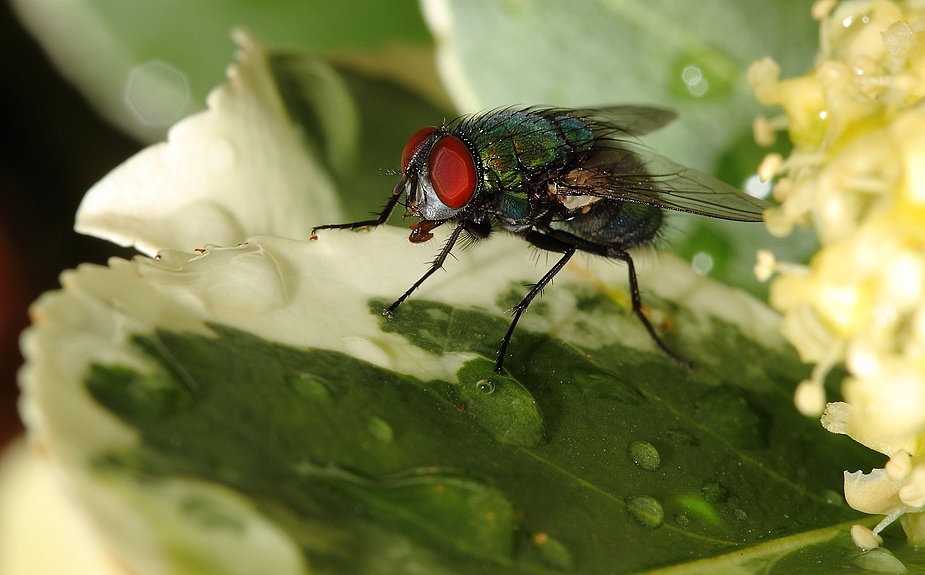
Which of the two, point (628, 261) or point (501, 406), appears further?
point (628, 261)

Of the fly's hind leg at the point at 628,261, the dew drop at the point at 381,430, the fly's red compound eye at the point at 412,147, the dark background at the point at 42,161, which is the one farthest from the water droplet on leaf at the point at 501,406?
the dark background at the point at 42,161

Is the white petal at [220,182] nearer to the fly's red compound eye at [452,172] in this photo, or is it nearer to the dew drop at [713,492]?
the fly's red compound eye at [452,172]

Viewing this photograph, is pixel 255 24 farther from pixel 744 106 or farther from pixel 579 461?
pixel 579 461

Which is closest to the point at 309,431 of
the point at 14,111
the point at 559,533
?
the point at 559,533

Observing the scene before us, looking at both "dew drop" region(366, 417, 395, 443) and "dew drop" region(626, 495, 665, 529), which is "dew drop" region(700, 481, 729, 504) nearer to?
"dew drop" region(626, 495, 665, 529)

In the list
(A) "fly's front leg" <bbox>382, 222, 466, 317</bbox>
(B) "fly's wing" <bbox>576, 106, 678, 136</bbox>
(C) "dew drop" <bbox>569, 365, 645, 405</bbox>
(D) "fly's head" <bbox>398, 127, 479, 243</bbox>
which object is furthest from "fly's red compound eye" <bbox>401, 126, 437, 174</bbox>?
(C) "dew drop" <bbox>569, 365, 645, 405</bbox>

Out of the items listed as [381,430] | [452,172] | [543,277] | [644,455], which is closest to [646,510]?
[644,455]

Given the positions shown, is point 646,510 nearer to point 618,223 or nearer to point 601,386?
point 601,386
